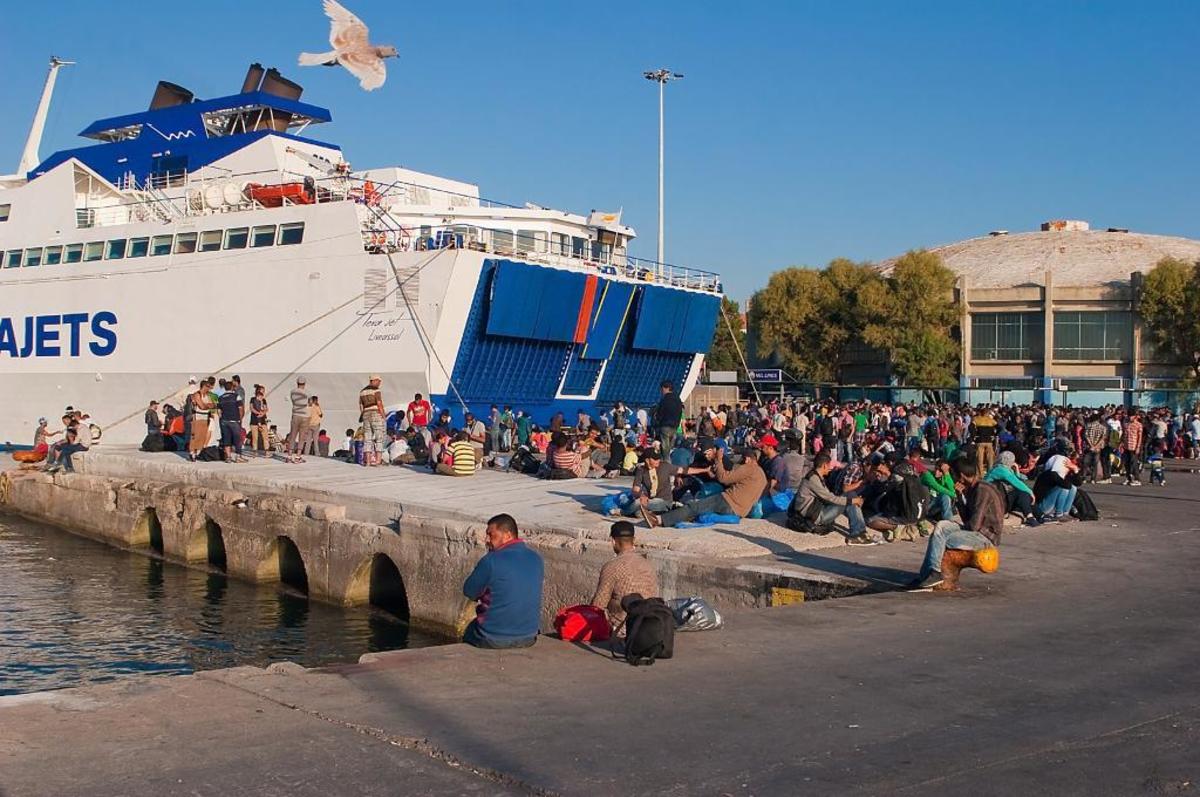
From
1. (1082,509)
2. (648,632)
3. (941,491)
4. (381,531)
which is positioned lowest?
(381,531)

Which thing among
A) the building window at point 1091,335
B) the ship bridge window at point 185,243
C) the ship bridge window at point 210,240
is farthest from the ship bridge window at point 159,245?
the building window at point 1091,335

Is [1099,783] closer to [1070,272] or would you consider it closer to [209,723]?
[209,723]

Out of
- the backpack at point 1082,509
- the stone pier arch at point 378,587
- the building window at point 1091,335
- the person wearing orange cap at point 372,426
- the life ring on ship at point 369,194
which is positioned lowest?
the stone pier arch at point 378,587

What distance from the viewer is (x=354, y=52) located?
101ft

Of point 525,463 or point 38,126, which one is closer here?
point 525,463

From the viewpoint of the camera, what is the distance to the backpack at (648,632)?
287 inches

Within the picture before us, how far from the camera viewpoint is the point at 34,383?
32750 mm

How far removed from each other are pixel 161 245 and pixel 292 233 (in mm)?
4913

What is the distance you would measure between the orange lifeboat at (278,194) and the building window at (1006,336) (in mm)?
41993

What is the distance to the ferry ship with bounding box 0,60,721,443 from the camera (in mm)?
26578

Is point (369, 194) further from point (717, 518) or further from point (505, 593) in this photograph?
point (505, 593)

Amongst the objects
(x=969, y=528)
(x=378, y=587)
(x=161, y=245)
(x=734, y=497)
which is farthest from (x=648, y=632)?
(x=161, y=245)

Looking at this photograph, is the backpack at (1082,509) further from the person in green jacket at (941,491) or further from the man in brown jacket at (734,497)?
the man in brown jacket at (734,497)

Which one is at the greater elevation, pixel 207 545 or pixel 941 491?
pixel 941 491
